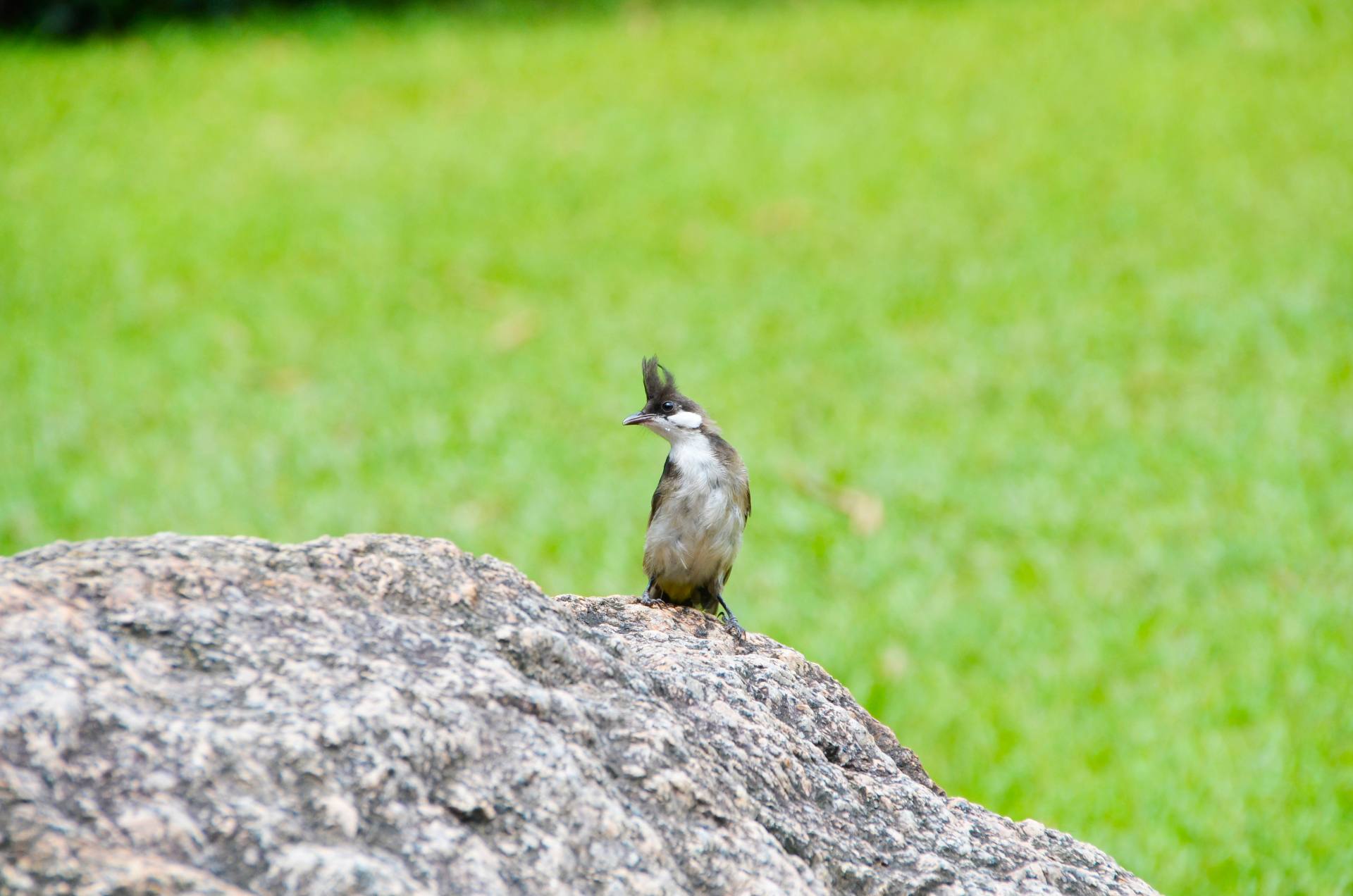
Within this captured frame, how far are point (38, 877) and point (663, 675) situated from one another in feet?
3.08

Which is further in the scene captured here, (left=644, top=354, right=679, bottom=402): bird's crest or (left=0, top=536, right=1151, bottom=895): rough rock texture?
(left=644, top=354, right=679, bottom=402): bird's crest

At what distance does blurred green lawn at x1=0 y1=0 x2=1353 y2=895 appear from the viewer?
17.6 ft

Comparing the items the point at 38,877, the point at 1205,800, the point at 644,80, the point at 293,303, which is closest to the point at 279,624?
the point at 38,877

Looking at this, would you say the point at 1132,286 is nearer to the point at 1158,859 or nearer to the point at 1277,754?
the point at 1277,754

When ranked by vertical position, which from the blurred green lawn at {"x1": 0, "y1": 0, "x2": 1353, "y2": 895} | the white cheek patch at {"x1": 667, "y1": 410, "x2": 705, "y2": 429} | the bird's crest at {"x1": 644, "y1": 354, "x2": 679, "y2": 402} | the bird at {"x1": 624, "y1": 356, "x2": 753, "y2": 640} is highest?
the blurred green lawn at {"x1": 0, "y1": 0, "x2": 1353, "y2": 895}

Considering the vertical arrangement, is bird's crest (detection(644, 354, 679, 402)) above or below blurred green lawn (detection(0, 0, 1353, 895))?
below

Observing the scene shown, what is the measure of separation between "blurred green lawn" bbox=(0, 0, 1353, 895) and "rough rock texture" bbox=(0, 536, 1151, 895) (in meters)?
2.56

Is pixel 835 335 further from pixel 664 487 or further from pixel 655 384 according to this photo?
pixel 664 487

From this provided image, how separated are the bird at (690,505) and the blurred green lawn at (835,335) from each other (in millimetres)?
1662

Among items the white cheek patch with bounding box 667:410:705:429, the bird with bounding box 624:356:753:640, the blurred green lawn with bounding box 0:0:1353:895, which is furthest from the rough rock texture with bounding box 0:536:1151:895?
the blurred green lawn with bounding box 0:0:1353:895

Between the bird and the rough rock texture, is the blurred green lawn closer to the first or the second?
the bird

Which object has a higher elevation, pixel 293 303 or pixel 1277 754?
pixel 293 303

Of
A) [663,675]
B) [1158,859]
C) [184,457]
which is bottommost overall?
[663,675]

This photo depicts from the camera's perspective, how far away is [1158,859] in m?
4.18
